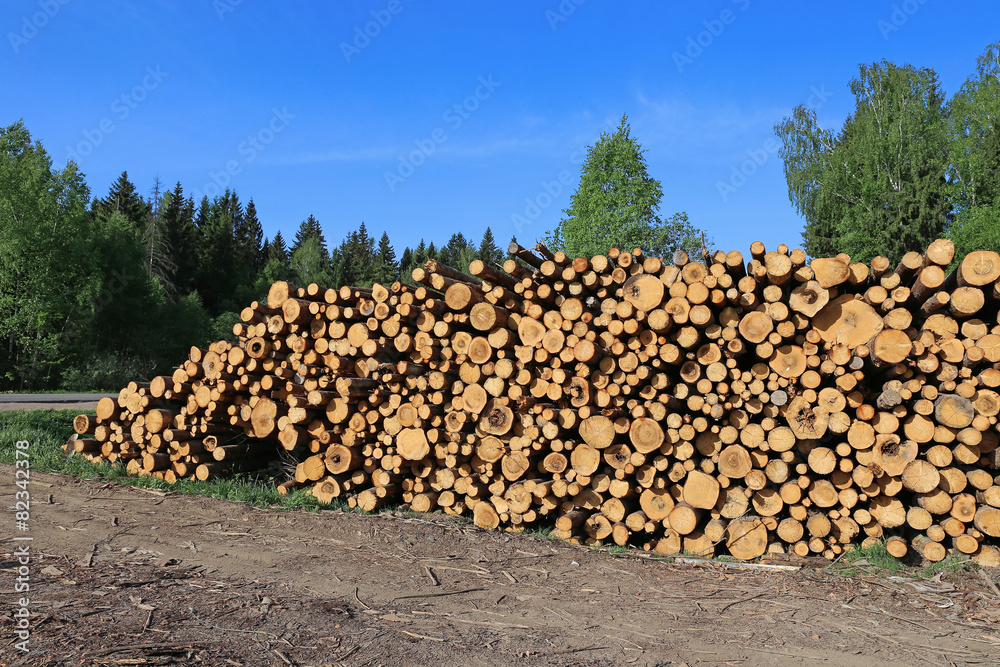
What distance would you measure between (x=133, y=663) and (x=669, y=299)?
4302mm

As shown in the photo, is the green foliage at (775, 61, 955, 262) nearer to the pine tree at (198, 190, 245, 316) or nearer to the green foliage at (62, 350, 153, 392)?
the green foliage at (62, 350, 153, 392)

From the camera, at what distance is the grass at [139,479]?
19.7 feet

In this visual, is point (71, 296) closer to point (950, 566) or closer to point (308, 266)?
point (950, 566)

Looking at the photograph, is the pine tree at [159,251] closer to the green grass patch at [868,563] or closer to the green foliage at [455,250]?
the green foliage at [455,250]

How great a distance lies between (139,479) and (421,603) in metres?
4.12

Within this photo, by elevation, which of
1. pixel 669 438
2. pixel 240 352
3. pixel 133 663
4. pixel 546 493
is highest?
pixel 240 352

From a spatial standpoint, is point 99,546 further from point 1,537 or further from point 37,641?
point 37,641

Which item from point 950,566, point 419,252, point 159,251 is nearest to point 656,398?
point 950,566

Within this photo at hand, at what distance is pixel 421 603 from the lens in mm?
3900

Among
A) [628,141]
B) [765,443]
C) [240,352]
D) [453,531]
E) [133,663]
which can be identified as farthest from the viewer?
[628,141]

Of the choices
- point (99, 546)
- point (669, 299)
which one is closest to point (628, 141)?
point (669, 299)

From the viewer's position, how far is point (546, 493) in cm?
552

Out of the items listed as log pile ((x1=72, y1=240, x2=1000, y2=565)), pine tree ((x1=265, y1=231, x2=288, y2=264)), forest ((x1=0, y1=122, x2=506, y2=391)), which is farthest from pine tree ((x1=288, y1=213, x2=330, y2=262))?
log pile ((x1=72, y1=240, x2=1000, y2=565))

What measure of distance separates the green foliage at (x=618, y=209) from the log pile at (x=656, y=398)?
19720mm
